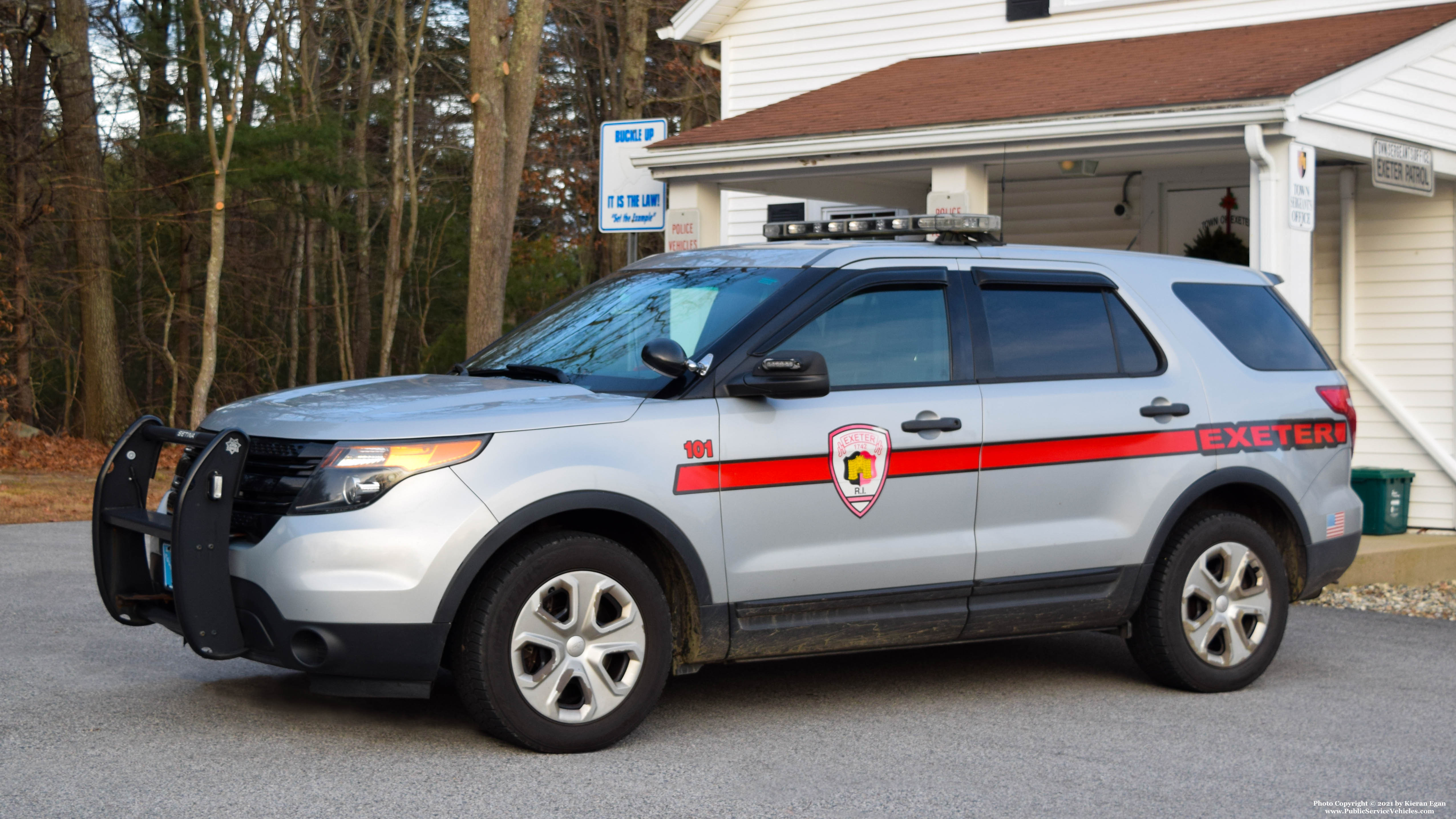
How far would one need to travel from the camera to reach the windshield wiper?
5.71 m

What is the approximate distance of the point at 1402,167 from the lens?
36.3 feet

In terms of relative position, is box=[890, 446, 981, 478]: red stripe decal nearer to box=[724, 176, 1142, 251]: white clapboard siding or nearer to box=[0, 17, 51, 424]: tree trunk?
box=[724, 176, 1142, 251]: white clapboard siding

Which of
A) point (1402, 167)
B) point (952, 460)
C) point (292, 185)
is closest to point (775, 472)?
point (952, 460)

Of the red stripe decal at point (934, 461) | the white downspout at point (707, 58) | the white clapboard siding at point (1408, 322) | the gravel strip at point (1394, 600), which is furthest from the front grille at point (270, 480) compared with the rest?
the white downspout at point (707, 58)

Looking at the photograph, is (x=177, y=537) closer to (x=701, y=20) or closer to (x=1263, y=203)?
(x=1263, y=203)

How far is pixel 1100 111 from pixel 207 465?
773cm

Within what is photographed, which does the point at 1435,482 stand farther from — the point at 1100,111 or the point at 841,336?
the point at 841,336

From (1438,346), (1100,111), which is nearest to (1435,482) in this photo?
(1438,346)

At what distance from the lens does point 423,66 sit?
3531cm

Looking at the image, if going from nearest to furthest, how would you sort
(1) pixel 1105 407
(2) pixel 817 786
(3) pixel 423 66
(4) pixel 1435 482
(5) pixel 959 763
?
(2) pixel 817 786 < (5) pixel 959 763 < (1) pixel 1105 407 < (4) pixel 1435 482 < (3) pixel 423 66

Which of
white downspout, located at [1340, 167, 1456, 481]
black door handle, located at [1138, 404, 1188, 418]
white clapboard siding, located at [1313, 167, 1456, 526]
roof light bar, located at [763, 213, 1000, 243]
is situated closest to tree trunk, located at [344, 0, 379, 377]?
white downspout, located at [1340, 167, 1456, 481]

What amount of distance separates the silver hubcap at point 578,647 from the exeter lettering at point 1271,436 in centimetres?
267

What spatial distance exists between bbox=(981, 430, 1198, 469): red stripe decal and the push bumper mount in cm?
277

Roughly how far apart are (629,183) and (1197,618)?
7.87 meters
